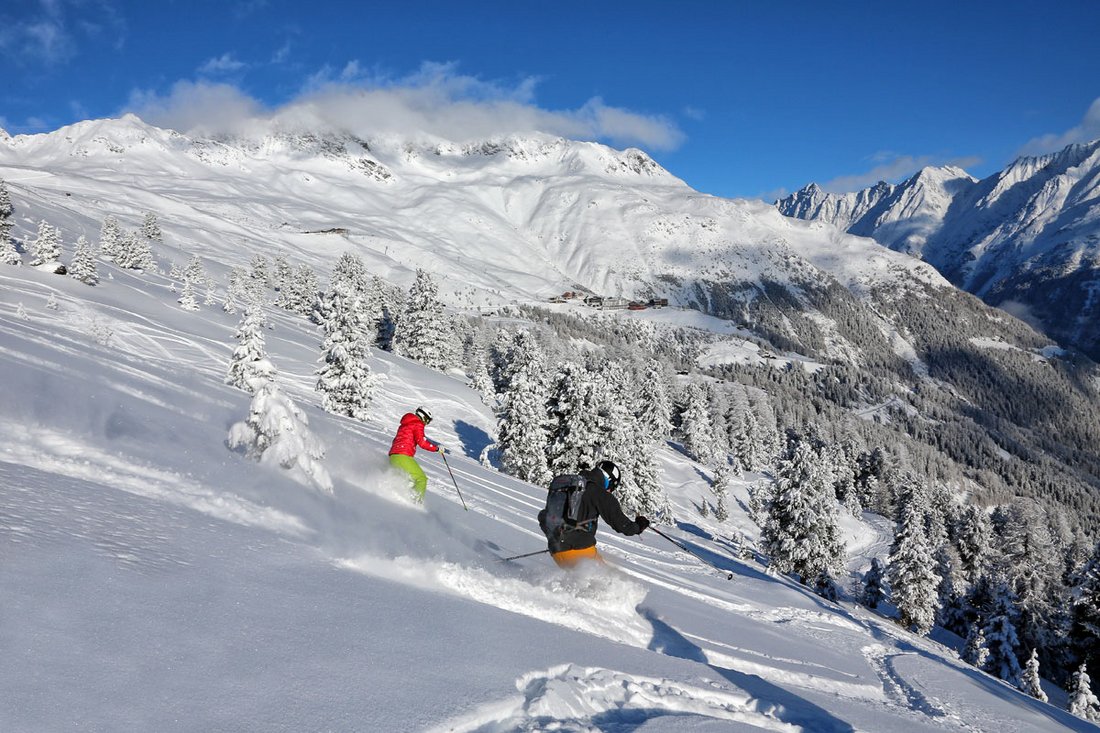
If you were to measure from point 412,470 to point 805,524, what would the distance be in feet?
104

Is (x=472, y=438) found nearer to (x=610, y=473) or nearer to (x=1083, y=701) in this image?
(x=610, y=473)

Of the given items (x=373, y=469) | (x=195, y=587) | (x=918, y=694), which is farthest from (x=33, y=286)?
(x=918, y=694)

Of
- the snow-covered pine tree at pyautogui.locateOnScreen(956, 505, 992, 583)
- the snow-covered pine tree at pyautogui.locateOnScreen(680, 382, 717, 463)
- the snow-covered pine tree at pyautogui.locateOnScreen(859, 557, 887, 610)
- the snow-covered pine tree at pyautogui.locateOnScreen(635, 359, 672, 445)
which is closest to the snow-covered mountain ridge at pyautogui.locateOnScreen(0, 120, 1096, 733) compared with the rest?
the snow-covered pine tree at pyautogui.locateOnScreen(859, 557, 887, 610)

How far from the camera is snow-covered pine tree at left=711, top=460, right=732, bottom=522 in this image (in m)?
56.3

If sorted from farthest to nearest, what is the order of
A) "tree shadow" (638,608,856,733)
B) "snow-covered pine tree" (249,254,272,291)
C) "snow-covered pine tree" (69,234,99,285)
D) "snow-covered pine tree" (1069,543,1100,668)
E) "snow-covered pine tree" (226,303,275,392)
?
"snow-covered pine tree" (249,254,272,291), "snow-covered pine tree" (69,234,99,285), "snow-covered pine tree" (1069,543,1100,668), "snow-covered pine tree" (226,303,275,392), "tree shadow" (638,608,856,733)

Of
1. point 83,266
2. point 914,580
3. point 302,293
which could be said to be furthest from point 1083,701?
point 302,293

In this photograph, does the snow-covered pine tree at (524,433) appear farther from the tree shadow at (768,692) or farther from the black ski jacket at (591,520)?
the tree shadow at (768,692)

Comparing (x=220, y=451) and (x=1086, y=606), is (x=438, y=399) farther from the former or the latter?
(x=1086, y=606)

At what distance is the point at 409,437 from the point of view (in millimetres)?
11078

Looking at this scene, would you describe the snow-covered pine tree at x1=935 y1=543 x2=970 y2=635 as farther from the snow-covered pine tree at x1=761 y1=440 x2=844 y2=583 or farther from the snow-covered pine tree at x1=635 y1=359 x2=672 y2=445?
the snow-covered pine tree at x1=635 y1=359 x2=672 y2=445

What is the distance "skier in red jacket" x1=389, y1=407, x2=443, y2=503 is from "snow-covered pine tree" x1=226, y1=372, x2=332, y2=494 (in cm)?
174

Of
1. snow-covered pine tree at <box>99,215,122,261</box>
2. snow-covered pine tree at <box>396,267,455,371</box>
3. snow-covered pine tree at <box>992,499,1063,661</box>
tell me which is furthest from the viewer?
snow-covered pine tree at <box>99,215,122,261</box>

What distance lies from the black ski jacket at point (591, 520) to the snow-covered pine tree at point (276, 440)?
3.60m

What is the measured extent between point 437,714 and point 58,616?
2025 millimetres
